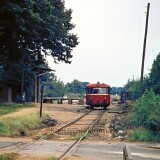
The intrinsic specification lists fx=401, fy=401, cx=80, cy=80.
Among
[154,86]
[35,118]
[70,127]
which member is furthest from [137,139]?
[154,86]

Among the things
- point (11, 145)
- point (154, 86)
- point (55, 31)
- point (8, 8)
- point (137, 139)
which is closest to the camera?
point (11, 145)

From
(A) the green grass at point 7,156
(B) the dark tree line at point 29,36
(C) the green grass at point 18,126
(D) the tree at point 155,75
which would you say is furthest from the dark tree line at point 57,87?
(A) the green grass at point 7,156

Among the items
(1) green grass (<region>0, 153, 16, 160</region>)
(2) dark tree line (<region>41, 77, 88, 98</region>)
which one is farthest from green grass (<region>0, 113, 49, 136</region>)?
(2) dark tree line (<region>41, 77, 88, 98</region>)

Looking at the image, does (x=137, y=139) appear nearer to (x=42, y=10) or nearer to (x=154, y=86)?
(x=154, y=86)

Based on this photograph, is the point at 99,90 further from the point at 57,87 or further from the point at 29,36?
the point at 57,87

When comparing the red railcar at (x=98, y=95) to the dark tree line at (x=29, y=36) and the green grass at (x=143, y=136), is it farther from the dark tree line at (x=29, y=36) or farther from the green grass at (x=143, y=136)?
the green grass at (x=143, y=136)

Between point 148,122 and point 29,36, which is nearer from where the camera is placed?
point 148,122

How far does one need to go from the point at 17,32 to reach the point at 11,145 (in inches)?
874

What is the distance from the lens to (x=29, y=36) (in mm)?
38438

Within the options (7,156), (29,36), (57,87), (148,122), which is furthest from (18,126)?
(57,87)

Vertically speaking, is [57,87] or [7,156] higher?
[57,87]

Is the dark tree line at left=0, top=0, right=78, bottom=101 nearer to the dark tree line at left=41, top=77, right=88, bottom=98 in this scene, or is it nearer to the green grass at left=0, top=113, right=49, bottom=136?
the green grass at left=0, top=113, right=49, bottom=136

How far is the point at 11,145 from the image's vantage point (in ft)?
51.9

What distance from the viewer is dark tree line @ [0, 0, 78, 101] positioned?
34.3 metres
